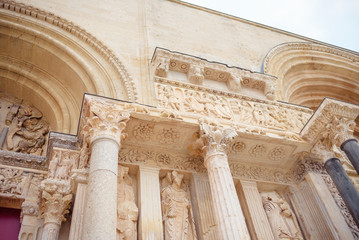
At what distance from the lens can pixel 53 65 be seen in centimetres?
808

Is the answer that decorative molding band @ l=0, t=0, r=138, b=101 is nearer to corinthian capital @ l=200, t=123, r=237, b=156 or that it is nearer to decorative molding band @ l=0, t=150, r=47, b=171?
corinthian capital @ l=200, t=123, r=237, b=156

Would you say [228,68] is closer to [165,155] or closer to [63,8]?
[165,155]

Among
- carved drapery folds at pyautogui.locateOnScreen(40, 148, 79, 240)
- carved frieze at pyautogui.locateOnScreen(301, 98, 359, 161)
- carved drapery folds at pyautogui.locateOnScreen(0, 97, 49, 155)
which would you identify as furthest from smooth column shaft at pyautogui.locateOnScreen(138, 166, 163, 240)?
carved frieze at pyautogui.locateOnScreen(301, 98, 359, 161)

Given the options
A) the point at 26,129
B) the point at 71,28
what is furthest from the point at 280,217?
the point at 71,28

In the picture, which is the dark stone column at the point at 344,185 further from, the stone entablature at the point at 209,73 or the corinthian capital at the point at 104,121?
the corinthian capital at the point at 104,121

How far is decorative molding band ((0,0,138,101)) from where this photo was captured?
25.0ft

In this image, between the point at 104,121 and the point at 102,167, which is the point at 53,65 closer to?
the point at 104,121

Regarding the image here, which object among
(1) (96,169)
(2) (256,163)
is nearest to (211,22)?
(2) (256,163)

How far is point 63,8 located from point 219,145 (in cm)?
519

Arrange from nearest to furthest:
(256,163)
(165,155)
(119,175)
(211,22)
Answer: (119,175)
(165,155)
(256,163)
(211,22)

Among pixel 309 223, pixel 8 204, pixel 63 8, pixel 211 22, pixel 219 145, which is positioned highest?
pixel 211 22

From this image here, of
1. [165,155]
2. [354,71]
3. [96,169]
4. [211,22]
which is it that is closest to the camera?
[96,169]

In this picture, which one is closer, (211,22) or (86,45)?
(86,45)

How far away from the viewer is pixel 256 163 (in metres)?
7.61
